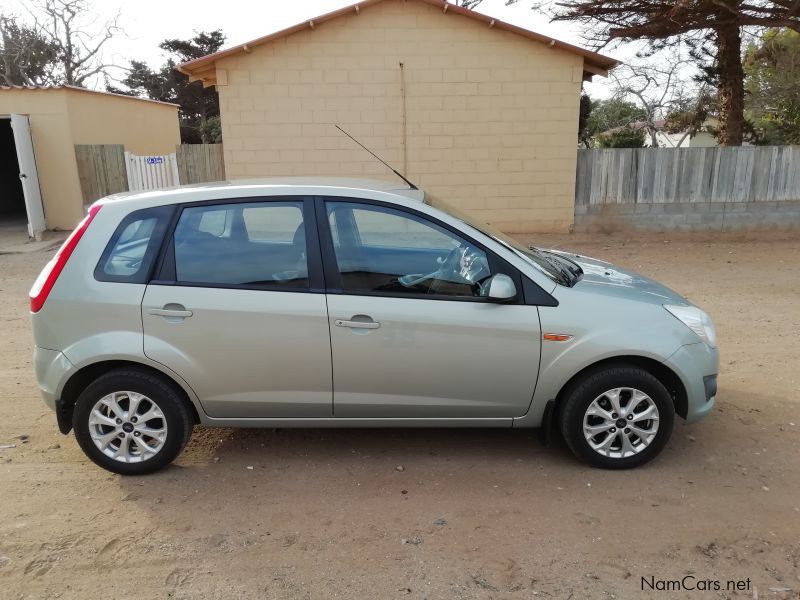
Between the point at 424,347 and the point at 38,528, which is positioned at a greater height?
the point at 424,347

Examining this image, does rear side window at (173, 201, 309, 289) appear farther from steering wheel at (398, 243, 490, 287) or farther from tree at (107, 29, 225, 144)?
tree at (107, 29, 225, 144)

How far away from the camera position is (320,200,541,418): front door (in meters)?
3.66

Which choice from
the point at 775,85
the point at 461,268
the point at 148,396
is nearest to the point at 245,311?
the point at 148,396

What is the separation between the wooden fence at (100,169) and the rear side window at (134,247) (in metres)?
10.6

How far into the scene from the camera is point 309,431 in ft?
14.8

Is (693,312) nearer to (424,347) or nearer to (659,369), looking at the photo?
(659,369)

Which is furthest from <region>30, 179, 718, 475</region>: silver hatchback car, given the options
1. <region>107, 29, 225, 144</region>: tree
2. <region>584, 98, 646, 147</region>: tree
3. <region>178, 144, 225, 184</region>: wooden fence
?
<region>107, 29, 225, 144</region>: tree

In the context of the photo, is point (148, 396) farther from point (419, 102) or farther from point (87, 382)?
point (419, 102)

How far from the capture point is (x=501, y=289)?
3617 mm

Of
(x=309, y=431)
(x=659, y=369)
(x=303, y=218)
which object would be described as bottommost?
(x=309, y=431)

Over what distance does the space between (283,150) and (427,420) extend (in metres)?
9.09

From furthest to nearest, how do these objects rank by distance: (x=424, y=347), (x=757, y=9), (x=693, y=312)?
(x=757, y=9)
(x=693, y=312)
(x=424, y=347)

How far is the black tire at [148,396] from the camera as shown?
373cm

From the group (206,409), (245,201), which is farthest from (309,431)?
(245,201)
